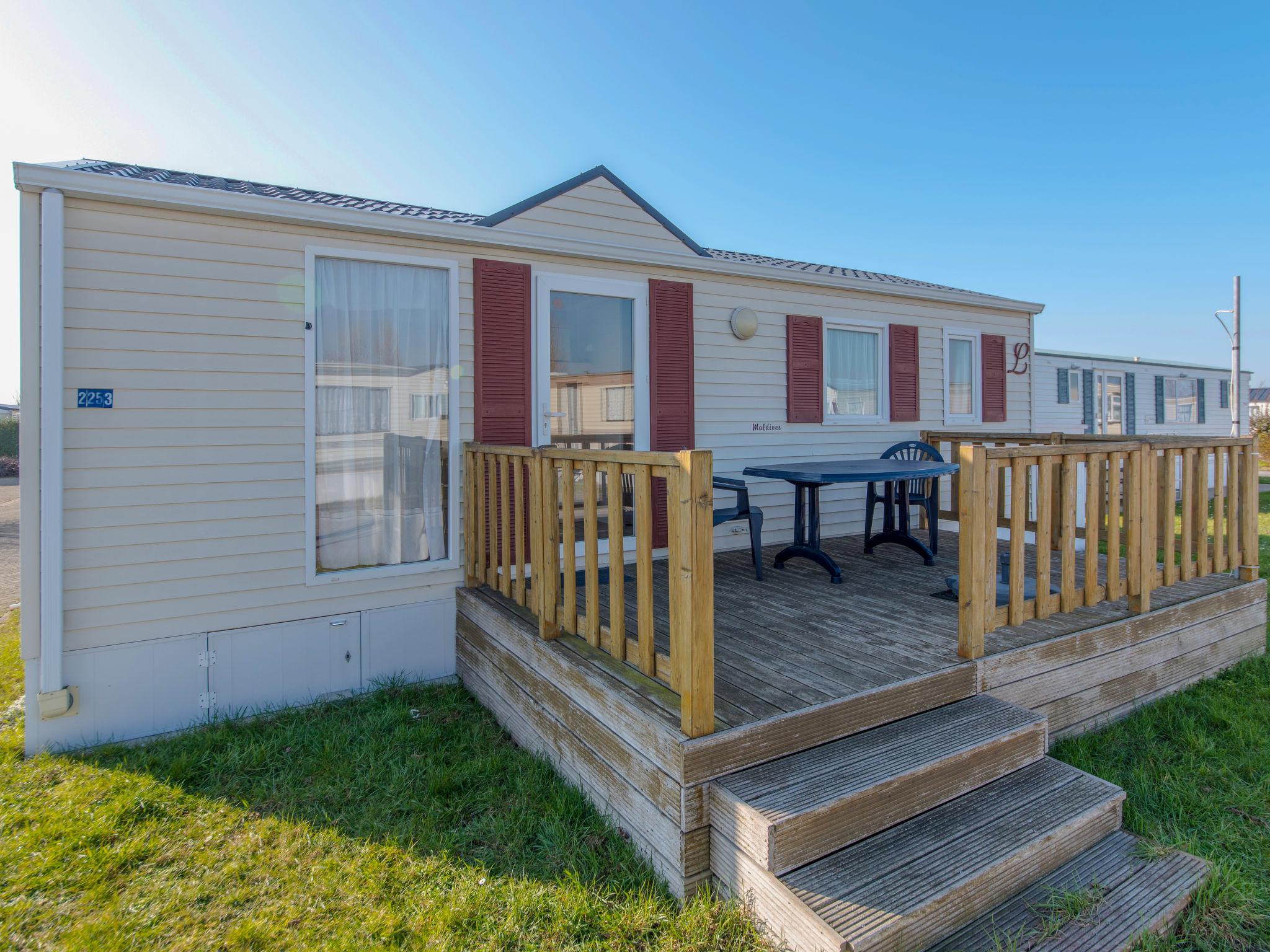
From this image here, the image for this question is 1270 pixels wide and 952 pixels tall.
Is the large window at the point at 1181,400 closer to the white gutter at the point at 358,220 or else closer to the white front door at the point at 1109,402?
the white front door at the point at 1109,402

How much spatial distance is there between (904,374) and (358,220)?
4241 millimetres

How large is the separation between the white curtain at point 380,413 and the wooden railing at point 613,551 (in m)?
0.25

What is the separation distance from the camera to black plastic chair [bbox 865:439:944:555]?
443 cm

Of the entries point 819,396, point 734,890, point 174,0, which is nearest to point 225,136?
point 174,0

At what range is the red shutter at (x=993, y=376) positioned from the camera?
588cm

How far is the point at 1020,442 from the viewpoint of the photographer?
5.15m

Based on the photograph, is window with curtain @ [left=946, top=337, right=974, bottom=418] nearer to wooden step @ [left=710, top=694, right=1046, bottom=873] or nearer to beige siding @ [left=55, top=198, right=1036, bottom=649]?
wooden step @ [left=710, top=694, right=1046, bottom=873]

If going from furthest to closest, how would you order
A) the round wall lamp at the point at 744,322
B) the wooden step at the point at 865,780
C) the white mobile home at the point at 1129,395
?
the white mobile home at the point at 1129,395
the round wall lamp at the point at 744,322
the wooden step at the point at 865,780

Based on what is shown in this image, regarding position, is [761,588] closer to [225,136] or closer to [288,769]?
[288,769]

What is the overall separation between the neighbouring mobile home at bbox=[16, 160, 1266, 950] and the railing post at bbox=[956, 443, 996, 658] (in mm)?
12

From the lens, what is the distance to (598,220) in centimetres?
418

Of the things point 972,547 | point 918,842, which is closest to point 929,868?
point 918,842

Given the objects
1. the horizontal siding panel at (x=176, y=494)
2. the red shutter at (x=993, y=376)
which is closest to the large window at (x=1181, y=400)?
the red shutter at (x=993, y=376)

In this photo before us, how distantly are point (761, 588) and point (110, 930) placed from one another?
2853mm
